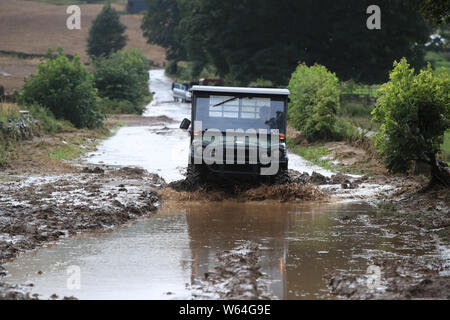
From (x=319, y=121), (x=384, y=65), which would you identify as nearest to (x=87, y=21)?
(x=384, y=65)

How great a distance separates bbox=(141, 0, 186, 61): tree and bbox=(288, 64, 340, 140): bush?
2829 inches

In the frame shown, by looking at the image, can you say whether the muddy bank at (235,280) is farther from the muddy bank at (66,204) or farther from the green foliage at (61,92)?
the green foliage at (61,92)

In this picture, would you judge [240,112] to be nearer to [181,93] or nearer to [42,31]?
[181,93]

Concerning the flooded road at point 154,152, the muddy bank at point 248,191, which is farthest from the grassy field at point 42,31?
the muddy bank at point 248,191

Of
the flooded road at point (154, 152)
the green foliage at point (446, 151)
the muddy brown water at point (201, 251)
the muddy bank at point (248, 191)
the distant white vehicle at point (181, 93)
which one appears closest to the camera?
the muddy brown water at point (201, 251)

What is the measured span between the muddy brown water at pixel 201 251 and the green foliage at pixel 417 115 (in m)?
1.79

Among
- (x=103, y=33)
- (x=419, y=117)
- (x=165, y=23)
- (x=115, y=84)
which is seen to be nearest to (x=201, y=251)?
(x=419, y=117)

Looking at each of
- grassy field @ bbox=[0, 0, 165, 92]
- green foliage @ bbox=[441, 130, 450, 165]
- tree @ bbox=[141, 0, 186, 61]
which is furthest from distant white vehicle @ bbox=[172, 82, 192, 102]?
tree @ bbox=[141, 0, 186, 61]

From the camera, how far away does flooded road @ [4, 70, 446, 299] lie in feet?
25.1

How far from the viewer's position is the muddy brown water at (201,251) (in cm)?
765

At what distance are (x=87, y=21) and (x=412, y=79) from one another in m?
115

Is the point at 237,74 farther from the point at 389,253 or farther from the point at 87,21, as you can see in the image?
the point at 87,21

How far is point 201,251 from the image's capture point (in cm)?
949

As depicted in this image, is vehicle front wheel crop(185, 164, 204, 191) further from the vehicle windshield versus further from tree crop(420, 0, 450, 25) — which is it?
tree crop(420, 0, 450, 25)
